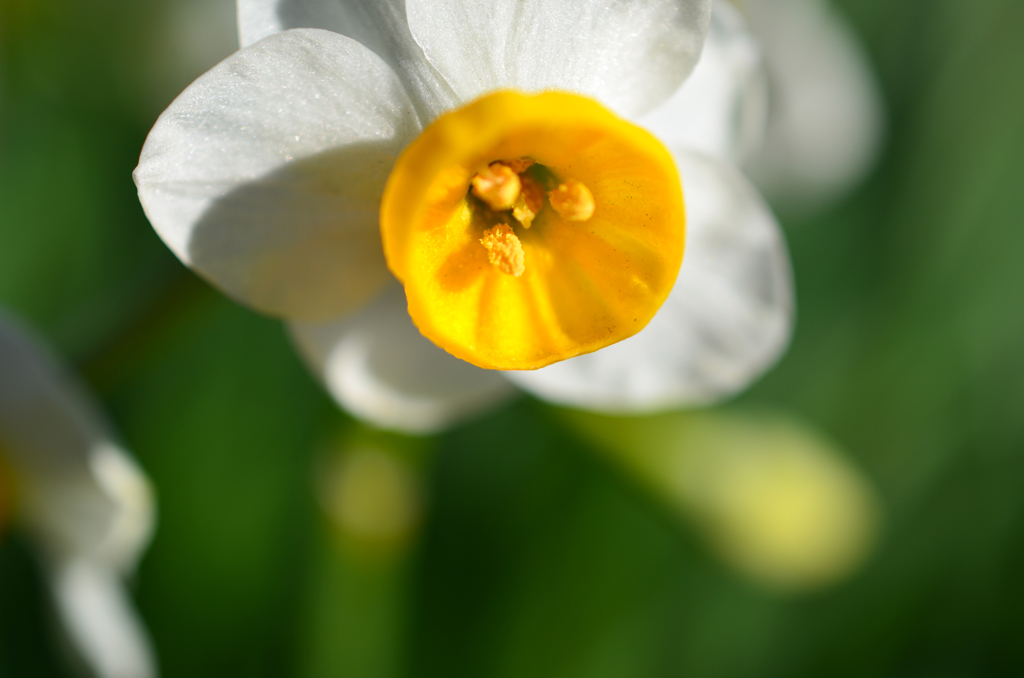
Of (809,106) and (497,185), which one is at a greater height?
(497,185)

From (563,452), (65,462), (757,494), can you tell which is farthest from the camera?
(563,452)

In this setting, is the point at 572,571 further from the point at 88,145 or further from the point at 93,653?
the point at 88,145

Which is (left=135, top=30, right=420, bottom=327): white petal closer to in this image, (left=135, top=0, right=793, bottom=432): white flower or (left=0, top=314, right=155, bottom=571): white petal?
(left=135, top=0, right=793, bottom=432): white flower

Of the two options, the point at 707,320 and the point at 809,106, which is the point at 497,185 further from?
the point at 809,106

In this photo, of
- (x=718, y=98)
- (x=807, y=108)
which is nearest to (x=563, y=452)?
(x=807, y=108)

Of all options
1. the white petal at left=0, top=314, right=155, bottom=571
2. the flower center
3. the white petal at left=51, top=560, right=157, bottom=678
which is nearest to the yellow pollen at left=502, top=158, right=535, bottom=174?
the flower center

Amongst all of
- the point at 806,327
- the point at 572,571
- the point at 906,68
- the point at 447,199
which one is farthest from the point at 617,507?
the point at 906,68

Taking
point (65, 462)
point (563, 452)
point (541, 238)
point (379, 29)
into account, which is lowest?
point (563, 452)
